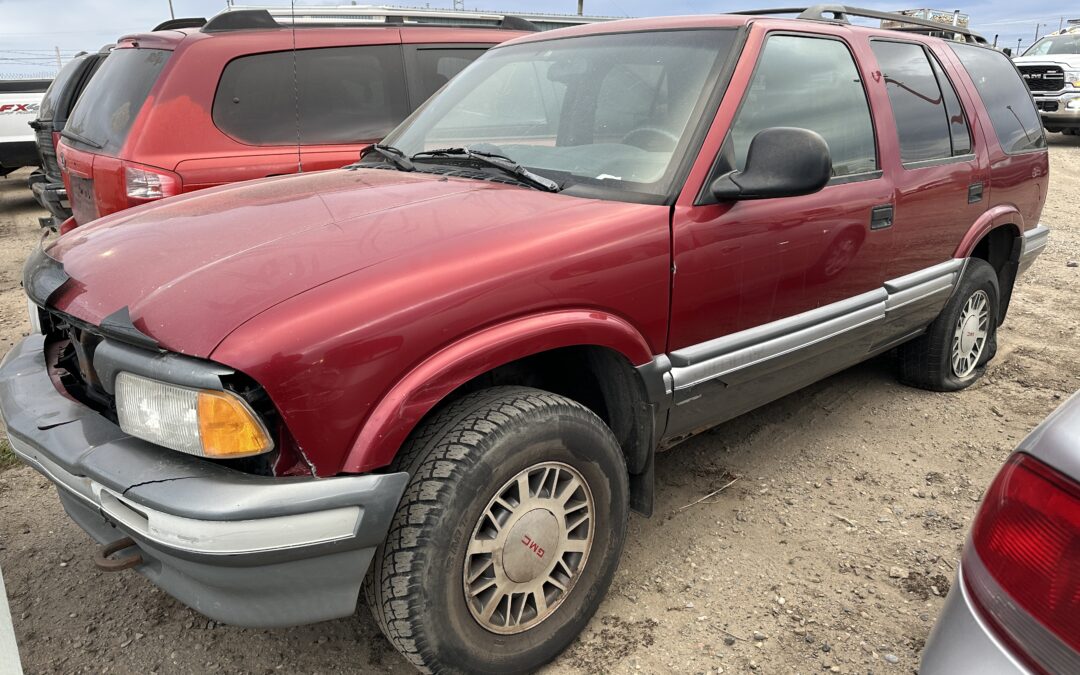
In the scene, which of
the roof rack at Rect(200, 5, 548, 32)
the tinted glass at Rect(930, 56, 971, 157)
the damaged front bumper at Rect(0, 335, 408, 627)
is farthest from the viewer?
the roof rack at Rect(200, 5, 548, 32)

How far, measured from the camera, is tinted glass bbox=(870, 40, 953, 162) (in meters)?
3.36

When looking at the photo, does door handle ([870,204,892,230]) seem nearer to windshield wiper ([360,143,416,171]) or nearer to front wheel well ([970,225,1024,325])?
front wheel well ([970,225,1024,325])

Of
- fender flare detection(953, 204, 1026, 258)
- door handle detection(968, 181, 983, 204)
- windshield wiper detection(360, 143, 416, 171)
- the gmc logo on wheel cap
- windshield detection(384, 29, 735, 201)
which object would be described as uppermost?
windshield detection(384, 29, 735, 201)

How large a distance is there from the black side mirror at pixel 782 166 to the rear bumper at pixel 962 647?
1.33m

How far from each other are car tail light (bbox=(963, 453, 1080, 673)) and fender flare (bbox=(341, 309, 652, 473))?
108cm

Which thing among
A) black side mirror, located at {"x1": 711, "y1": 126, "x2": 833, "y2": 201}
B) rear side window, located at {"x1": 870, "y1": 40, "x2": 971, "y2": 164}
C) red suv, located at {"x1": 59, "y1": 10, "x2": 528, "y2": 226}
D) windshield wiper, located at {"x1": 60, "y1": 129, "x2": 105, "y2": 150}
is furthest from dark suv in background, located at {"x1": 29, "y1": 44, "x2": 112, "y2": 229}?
rear side window, located at {"x1": 870, "y1": 40, "x2": 971, "y2": 164}

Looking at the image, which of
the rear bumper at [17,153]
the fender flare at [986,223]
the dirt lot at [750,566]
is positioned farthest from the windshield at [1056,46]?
the rear bumper at [17,153]

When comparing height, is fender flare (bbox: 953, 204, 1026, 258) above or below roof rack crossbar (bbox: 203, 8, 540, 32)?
below

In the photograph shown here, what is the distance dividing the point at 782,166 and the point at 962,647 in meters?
1.50

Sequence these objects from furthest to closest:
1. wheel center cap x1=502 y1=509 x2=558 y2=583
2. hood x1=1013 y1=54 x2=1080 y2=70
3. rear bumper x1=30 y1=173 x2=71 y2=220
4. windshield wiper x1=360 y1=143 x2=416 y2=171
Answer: hood x1=1013 y1=54 x2=1080 y2=70 → rear bumper x1=30 y1=173 x2=71 y2=220 → windshield wiper x1=360 y1=143 x2=416 y2=171 → wheel center cap x1=502 y1=509 x2=558 y2=583

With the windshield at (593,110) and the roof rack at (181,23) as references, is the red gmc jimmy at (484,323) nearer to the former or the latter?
the windshield at (593,110)

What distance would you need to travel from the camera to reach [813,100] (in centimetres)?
299

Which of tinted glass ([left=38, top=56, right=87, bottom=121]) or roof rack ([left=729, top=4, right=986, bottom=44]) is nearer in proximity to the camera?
roof rack ([left=729, top=4, right=986, bottom=44])

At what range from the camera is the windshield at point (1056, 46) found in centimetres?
1530
